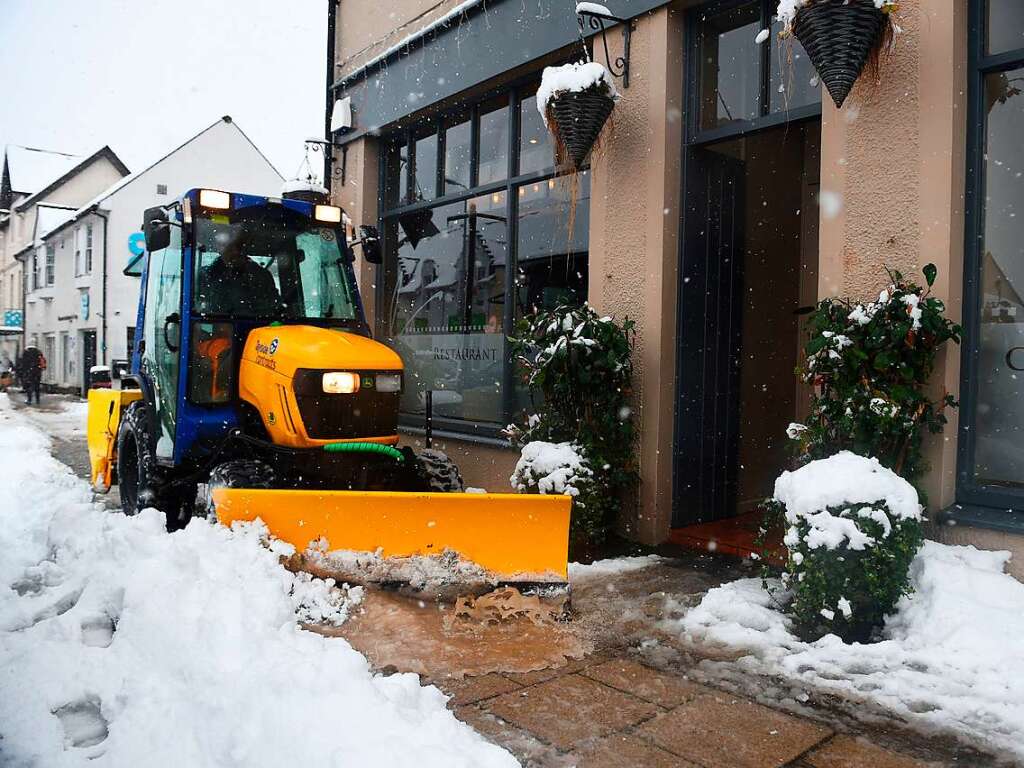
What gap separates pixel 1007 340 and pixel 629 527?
2.68 metres

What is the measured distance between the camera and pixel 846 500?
3.54 m

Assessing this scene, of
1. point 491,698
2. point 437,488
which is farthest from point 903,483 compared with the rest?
point 437,488

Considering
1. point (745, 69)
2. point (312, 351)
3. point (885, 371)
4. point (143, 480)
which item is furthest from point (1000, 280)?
point (143, 480)

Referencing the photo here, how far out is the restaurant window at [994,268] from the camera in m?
4.07

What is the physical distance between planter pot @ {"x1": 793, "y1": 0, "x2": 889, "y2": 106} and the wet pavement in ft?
9.23

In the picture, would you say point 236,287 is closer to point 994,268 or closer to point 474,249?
point 474,249

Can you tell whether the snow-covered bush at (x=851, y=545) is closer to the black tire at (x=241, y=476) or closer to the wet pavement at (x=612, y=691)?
the wet pavement at (x=612, y=691)

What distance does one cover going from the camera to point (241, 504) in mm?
3938

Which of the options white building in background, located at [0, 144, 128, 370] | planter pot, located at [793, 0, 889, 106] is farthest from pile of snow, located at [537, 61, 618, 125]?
white building in background, located at [0, 144, 128, 370]

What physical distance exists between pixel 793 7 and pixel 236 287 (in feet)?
12.0

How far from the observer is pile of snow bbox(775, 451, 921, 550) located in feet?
11.5

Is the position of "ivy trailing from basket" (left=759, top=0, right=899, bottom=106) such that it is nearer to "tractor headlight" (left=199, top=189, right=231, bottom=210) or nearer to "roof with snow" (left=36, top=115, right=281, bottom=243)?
"tractor headlight" (left=199, top=189, right=231, bottom=210)

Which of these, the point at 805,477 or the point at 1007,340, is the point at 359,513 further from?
the point at 1007,340

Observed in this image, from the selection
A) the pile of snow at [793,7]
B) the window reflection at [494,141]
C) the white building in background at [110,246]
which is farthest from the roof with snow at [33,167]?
the pile of snow at [793,7]
